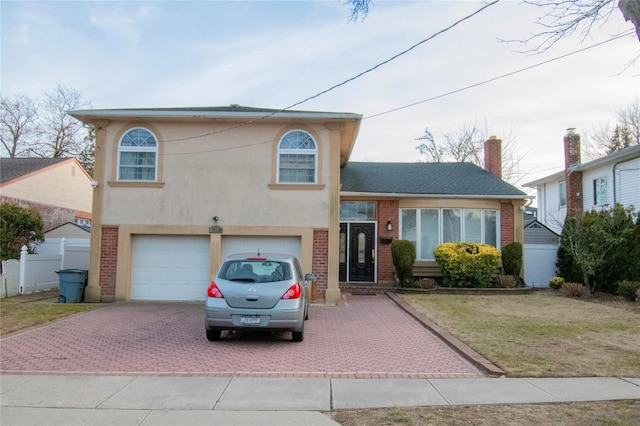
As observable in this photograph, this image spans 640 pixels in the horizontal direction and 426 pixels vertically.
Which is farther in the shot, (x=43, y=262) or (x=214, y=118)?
(x=43, y=262)

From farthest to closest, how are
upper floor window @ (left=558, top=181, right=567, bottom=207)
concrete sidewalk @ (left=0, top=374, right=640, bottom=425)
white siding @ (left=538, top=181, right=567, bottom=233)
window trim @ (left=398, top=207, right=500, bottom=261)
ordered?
white siding @ (left=538, top=181, right=567, bottom=233)
upper floor window @ (left=558, top=181, right=567, bottom=207)
window trim @ (left=398, top=207, right=500, bottom=261)
concrete sidewalk @ (left=0, top=374, right=640, bottom=425)

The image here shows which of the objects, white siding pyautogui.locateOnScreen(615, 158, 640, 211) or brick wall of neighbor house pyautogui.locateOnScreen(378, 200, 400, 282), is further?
white siding pyautogui.locateOnScreen(615, 158, 640, 211)

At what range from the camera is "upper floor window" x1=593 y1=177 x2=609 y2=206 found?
2038 centimetres

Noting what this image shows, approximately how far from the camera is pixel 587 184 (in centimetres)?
2181

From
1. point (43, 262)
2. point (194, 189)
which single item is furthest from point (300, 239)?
point (43, 262)

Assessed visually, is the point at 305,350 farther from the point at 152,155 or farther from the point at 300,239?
the point at 152,155

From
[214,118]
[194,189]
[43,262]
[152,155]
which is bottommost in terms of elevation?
[43,262]

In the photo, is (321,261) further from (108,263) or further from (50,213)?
(50,213)

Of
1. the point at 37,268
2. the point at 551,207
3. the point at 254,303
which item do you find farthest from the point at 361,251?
the point at 551,207

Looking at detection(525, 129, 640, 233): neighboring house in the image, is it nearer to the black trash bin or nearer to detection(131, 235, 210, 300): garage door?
detection(131, 235, 210, 300): garage door

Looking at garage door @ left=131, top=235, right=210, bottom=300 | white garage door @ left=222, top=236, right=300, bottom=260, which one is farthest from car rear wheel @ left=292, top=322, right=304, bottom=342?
garage door @ left=131, top=235, right=210, bottom=300

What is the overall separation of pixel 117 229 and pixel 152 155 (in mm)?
2325

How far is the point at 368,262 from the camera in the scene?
16547 mm

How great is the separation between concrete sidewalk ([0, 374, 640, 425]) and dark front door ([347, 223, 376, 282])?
1053 centimetres
